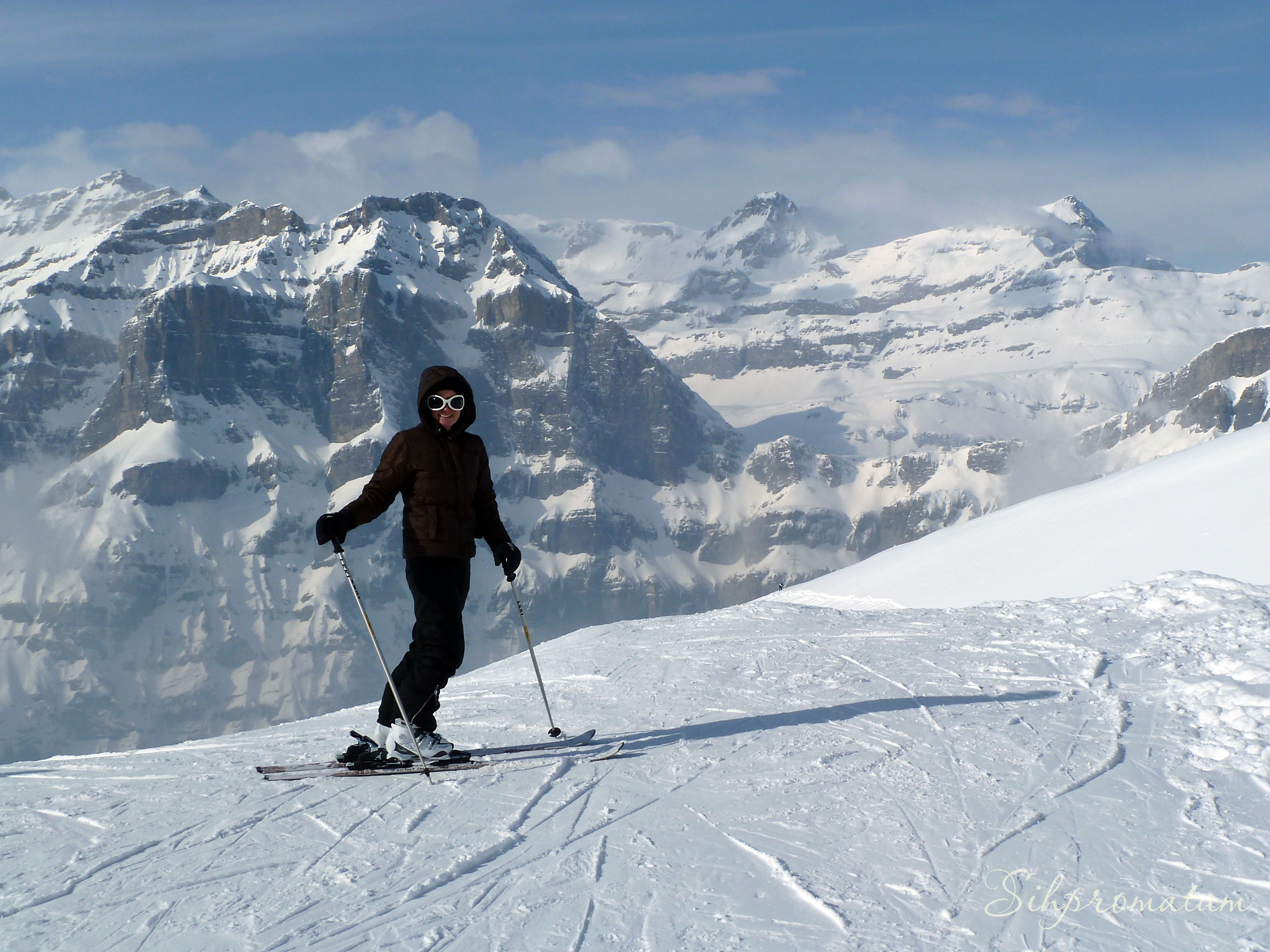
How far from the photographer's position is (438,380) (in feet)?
21.4

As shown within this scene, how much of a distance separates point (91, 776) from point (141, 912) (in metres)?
2.89

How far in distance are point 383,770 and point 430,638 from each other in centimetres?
84

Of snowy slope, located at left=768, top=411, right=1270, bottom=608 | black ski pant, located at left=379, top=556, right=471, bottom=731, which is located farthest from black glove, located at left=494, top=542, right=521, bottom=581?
snowy slope, located at left=768, top=411, right=1270, bottom=608

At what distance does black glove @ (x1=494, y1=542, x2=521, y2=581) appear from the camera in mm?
6730

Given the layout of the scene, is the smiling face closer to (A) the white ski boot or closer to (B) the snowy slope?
(A) the white ski boot

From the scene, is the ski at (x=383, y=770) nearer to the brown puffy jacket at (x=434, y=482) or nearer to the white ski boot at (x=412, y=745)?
the white ski boot at (x=412, y=745)

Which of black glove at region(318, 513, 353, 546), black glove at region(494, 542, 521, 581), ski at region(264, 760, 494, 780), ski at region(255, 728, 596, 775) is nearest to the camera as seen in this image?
black glove at region(318, 513, 353, 546)

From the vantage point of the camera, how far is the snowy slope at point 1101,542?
514 inches

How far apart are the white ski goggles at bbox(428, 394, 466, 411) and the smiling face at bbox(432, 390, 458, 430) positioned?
0.01m

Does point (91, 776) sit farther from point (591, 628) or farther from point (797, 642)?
point (591, 628)

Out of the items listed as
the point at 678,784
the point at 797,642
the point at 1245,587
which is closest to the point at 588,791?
the point at 678,784

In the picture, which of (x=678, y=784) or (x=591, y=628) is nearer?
(x=678, y=784)

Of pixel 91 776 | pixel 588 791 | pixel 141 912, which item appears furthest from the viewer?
pixel 91 776

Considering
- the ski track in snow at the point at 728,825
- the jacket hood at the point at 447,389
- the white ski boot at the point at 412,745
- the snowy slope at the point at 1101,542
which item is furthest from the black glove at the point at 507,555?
the snowy slope at the point at 1101,542
